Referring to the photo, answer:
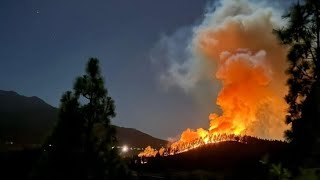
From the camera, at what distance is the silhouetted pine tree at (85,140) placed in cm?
2391

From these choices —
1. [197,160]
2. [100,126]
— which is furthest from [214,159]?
[100,126]

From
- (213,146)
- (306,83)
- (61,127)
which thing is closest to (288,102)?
(306,83)

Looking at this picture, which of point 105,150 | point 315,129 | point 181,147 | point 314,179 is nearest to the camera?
point 314,179

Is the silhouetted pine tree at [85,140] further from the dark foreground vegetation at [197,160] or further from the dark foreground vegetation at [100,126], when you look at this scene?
the dark foreground vegetation at [197,160]

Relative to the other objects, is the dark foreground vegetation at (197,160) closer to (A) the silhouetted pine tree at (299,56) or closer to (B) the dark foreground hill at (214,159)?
(B) the dark foreground hill at (214,159)

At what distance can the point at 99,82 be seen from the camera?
91.0 ft

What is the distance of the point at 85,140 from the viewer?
25.4 meters

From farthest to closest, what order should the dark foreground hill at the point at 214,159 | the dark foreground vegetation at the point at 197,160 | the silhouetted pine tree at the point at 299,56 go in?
1. the dark foreground hill at the point at 214,159
2. the dark foreground vegetation at the point at 197,160
3. the silhouetted pine tree at the point at 299,56

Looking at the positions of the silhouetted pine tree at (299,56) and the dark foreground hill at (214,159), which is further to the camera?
the dark foreground hill at (214,159)

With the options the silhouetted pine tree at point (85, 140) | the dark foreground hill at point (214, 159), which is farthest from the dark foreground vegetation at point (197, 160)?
the silhouetted pine tree at point (85, 140)

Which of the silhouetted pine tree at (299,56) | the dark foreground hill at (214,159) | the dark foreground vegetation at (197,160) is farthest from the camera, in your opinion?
the dark foreground hill at (214,159)

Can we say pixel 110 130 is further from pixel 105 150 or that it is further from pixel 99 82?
pixel 99 82

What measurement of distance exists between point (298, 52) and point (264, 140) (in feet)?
109

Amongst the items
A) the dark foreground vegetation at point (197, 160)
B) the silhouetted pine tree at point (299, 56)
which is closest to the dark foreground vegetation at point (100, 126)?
the silhouetted pine tree at point (299, 56)
